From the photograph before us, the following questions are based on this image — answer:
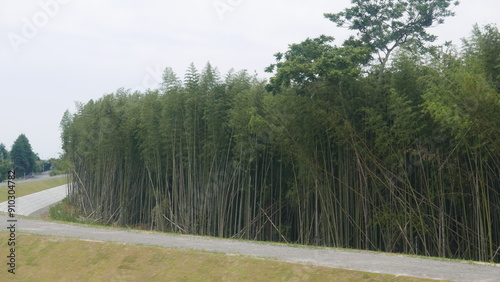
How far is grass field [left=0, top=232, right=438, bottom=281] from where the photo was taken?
19.9 ft

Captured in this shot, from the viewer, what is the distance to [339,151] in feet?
32.6

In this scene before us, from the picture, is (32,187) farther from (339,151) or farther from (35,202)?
(339,151)

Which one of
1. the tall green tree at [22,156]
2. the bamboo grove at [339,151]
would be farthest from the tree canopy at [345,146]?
the tall green tree at [22,156]

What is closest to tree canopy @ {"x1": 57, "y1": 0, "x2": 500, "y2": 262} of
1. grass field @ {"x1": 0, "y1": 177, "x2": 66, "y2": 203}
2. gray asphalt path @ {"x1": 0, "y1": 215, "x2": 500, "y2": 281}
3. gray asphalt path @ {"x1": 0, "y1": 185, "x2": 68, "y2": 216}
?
gray asphalt path @ {"x1": 0, "y1": 215, "x2": 500, "y2": 281}

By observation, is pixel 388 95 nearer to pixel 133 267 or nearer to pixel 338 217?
pixel 338 217

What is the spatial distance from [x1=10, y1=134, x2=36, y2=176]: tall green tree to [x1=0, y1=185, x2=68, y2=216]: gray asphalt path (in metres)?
24.7

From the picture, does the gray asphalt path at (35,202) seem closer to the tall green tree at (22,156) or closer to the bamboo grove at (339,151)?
the bamboo grove at (339,151)

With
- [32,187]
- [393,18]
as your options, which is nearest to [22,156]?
[32,187]

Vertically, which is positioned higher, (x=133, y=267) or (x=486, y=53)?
(x=486, y=53)

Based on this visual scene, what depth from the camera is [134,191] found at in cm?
1619

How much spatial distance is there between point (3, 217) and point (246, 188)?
628cm

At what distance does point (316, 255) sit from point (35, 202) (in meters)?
22.0

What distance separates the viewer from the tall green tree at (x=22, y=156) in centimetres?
5338

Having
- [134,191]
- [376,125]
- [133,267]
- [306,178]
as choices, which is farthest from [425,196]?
[134,191]
